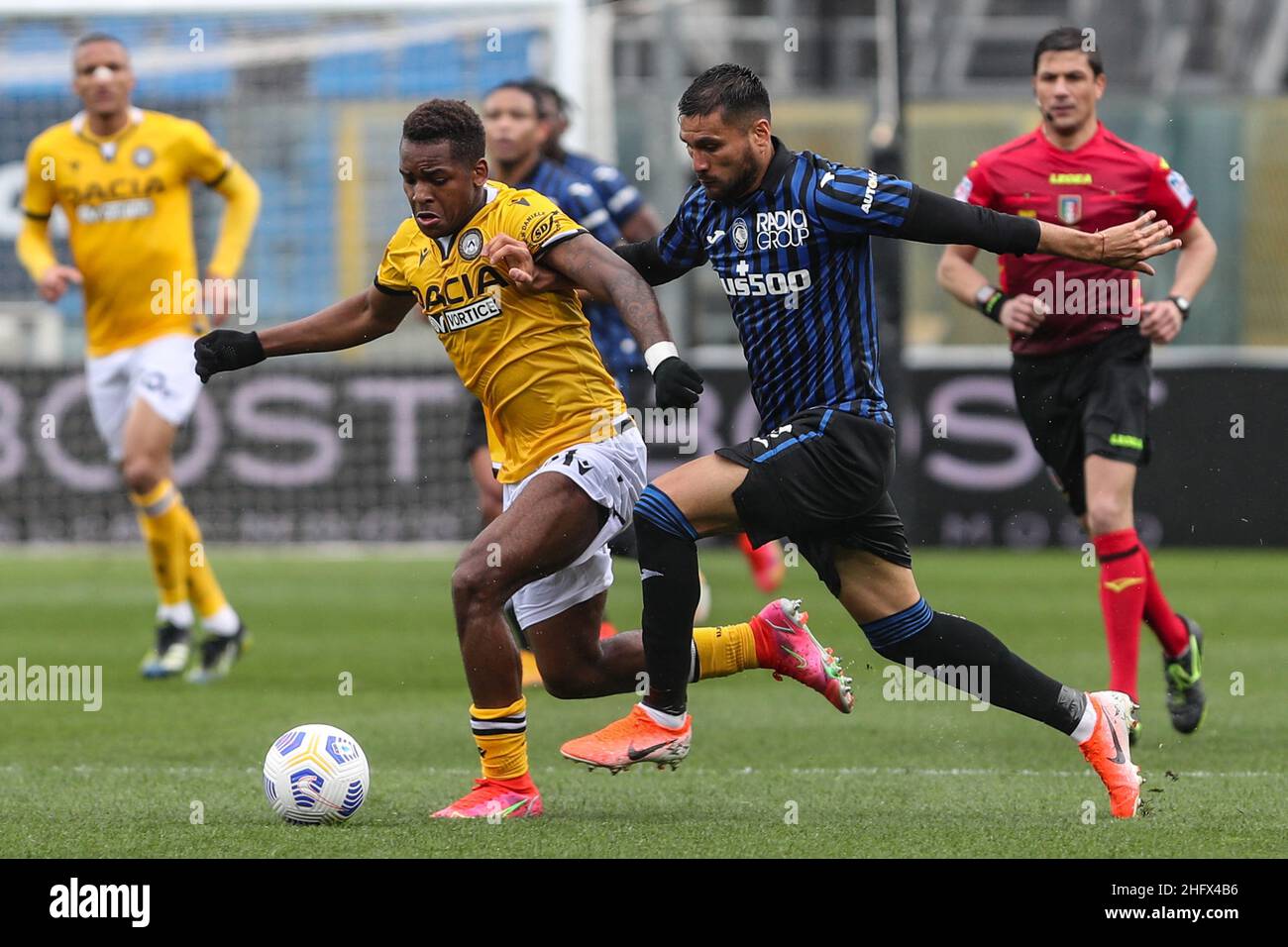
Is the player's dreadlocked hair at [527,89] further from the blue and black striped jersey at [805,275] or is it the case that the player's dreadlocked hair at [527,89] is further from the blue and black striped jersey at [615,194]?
the blue and black striped jersey at [805,275]

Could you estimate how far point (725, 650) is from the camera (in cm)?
618

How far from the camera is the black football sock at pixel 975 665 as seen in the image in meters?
5.74

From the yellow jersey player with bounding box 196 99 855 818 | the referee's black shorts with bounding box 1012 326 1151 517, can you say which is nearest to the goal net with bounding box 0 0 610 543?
the referee's black shorts with bounding box 1012 326 1151 517

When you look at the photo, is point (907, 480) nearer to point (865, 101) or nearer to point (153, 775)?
point (865, 101)

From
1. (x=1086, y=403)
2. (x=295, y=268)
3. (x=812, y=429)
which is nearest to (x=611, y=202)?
(x=1086, y=403)

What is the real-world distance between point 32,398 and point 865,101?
7484mm

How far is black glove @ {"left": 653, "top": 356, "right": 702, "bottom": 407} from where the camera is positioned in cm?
516

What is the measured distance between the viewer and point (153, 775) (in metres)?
6.66

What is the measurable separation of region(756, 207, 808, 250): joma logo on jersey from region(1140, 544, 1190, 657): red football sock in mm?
2571

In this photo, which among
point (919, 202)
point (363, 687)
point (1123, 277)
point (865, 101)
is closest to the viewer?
point (919, 202)

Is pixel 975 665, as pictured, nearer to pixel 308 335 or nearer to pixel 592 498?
pixel 592 498

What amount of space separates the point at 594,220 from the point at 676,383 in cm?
419
